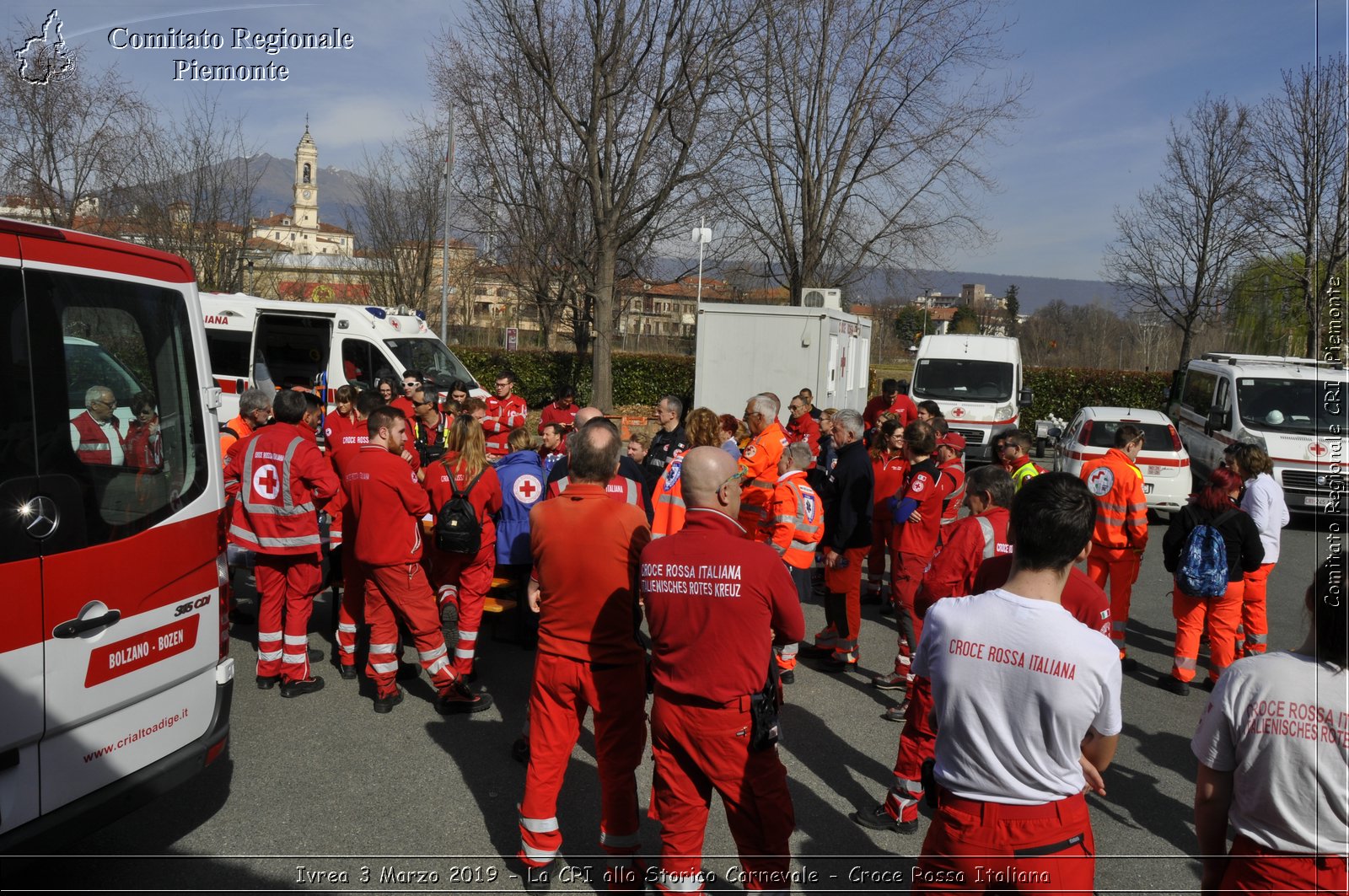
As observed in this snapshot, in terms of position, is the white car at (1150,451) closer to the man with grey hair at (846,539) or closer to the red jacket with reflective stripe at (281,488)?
the man with grey hair at (846,539)

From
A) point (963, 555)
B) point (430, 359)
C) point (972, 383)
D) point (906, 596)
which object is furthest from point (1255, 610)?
point (430, 359)

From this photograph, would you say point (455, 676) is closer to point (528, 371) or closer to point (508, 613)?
point (508, 613)

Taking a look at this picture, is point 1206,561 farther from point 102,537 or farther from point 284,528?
point 102,537

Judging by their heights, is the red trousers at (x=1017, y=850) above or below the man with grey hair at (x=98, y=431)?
below

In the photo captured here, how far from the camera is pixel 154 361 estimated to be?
408 cm

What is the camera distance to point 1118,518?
7.05 meters

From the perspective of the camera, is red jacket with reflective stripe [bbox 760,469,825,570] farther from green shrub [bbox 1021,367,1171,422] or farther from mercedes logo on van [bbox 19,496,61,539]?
green shrub [bbox 1021,367,1171,422]

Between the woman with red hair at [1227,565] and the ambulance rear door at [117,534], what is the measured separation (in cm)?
606

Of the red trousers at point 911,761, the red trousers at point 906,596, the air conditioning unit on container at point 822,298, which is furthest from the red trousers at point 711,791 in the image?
the air conditioning unit on container at point 822,298

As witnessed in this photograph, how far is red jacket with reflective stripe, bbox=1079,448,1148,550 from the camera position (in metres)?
6.97

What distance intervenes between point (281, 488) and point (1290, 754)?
558 cm

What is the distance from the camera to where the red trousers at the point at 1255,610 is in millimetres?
6992

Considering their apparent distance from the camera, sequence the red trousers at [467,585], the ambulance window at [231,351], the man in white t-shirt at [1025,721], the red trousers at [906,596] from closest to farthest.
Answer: the man in white t-shirt at [1025,721] < the red trousers at [906,596] < the red trousers at [467,585] < the ambulance window at [231,351]

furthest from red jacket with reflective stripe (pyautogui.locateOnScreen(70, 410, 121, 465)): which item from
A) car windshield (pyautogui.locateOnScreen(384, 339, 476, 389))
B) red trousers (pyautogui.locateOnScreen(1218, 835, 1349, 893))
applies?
car windshield (pyautogui.locateOnScreen(384, 339, 476, 389))
